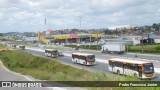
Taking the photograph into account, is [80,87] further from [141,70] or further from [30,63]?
[30,63]

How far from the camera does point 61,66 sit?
57.3 m

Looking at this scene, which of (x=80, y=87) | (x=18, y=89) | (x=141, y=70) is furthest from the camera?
(x=141, y=70)

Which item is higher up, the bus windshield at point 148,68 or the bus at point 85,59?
the bus windshield at point 148,68

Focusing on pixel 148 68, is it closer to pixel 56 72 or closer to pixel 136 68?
pixel 136 68

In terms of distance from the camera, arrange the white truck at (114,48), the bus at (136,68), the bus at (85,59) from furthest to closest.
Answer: the white truck at (114,48), the bus at (85,59), the bus at (136,68)

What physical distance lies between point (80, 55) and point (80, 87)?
32.5 metres

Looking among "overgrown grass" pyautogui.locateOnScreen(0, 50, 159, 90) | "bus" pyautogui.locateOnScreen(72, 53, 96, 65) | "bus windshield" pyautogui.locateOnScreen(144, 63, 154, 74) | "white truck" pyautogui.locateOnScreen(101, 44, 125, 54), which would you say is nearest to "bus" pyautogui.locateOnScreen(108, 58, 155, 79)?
"bus windshield" pyautogui.locateOnScreen(144, 63, 154, 74)

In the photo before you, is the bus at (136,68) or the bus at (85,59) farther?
the bus at (85,59)

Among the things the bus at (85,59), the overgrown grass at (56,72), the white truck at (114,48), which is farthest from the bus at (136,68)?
the white truck at (114,48)

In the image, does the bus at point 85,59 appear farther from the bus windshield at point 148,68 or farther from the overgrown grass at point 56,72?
the bus windshield at point 148,68

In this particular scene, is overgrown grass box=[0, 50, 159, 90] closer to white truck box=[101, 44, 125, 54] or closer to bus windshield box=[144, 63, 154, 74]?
bus windshield box=[144, 63, 154, 74]

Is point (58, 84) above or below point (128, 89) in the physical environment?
below

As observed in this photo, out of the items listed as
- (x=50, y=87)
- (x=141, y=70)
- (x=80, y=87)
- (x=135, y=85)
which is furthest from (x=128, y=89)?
(x=141, y=70)

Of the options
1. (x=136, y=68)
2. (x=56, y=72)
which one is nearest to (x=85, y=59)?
(x=56, y=72)
